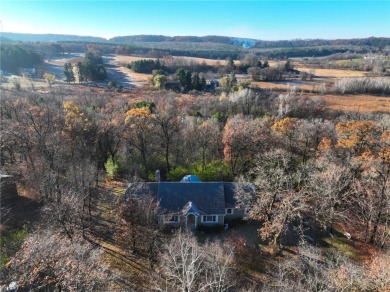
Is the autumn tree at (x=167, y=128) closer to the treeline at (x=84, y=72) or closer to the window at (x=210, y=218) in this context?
the window at (x=210, y=218)

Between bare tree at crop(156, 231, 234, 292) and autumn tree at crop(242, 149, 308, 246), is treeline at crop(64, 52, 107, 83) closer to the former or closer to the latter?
autumn tree at crop(242, 149, 308, 246)

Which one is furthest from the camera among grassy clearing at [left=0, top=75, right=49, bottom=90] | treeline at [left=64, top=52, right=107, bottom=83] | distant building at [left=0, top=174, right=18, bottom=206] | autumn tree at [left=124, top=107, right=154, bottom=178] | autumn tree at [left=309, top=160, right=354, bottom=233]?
treeline at [left=64, top=52, right=107, bottom=83]

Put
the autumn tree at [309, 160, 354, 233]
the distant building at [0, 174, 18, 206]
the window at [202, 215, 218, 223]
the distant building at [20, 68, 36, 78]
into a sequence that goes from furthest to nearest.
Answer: the distant building at [20, 68, 36, 78] → the distant building at [0, 174, 18, 206] → the window at [202, 215, 218, 223] → the autumn tree at [309, 160, 354, 233]

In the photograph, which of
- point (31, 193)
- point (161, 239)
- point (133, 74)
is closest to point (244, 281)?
point (161, 239)

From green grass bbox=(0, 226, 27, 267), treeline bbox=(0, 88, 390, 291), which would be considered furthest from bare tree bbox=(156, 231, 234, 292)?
green grass bbox=(0, 226, 27, 267)

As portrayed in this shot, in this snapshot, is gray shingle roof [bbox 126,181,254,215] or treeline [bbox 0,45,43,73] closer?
gray shingle roof [bbox 126,181,254,215]

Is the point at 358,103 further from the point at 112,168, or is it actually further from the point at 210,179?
the point at 112,168
